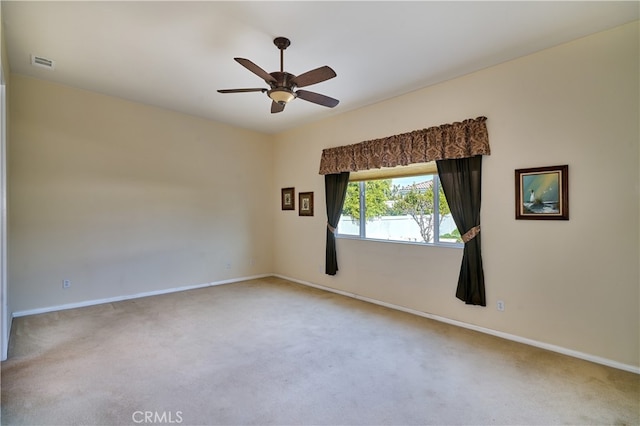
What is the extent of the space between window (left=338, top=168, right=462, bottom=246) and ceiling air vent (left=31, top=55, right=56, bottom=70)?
13.4ft

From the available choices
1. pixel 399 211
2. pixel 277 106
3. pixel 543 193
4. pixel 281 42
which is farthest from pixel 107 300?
pixel 543 193

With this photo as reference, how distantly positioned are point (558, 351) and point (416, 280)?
1605 mm

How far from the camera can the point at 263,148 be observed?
651cm

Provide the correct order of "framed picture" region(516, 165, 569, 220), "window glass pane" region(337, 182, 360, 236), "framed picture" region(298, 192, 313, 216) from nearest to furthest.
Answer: "framed picture" region(516, 165, 569, 220) → "window glass pane" region(337, 182, 360, 236) → "framed picture" region(298, 192, 313, 216)

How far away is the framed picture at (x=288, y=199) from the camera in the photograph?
6.16m

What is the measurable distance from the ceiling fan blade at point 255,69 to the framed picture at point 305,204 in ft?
10.2

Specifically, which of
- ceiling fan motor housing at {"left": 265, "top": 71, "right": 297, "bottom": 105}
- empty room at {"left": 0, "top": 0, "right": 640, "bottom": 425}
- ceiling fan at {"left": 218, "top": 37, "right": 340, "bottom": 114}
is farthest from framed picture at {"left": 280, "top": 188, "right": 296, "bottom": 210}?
ceiling fan motor housing at {"left": 265, "top": 71, "right": 297, "bottom": 105}

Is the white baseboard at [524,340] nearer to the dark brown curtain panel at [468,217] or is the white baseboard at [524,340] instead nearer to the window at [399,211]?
the dark brown curtain panel at [468,217]

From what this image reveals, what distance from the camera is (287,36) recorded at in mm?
2916

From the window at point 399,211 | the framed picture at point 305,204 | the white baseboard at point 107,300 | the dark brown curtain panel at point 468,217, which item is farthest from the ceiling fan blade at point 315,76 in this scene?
the white baseboard at point 107,300

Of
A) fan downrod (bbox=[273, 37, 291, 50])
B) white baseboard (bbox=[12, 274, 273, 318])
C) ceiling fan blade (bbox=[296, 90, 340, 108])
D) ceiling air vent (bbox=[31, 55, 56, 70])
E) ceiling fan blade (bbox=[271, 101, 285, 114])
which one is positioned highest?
ceiling air vent (bbox=[31, 55, 56, 70])

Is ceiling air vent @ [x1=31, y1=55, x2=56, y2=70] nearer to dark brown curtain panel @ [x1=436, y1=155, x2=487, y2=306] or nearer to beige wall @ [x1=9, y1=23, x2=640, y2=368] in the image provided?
beige wall @ [x1=9, y1=23, x2=640, y2=368]

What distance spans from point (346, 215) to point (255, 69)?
3.12 meters

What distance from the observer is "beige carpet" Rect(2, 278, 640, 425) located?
6.91 feet
